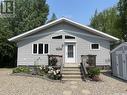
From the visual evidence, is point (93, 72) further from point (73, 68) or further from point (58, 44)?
point (58, 44)

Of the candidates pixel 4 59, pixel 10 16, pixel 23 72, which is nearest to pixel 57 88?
pixel 23 72

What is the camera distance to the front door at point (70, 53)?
1005 inches

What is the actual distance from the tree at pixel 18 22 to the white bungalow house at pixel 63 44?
7.40 m

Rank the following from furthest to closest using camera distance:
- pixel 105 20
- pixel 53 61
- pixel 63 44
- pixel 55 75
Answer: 1. pixel 105 20
2. pixel 63 44
3. pixel 53 61
4. pixel 55 75

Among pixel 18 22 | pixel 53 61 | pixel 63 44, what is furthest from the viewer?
pixel 18 22

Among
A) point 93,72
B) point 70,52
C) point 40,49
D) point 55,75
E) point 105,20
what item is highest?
point 105,20

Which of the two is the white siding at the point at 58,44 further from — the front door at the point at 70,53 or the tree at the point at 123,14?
the tree at the point at 123,14

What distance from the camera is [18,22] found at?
125ft

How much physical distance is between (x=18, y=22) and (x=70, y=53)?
15.1 metres

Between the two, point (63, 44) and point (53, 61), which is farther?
point (63, 44)

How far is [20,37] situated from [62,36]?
4229 millimetres

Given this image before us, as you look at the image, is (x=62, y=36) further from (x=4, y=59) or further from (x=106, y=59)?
(x=4, y=59)

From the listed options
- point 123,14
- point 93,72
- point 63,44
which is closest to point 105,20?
point 123,14

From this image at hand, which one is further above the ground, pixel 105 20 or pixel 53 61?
pixel 105 20
